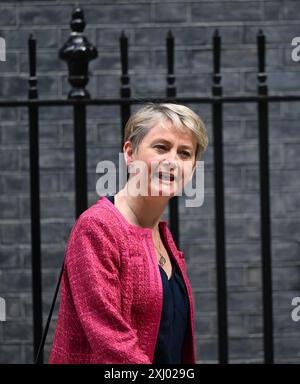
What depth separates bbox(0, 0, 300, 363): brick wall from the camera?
4.40 meters

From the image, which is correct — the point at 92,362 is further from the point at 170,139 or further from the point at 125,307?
the point at 170,139

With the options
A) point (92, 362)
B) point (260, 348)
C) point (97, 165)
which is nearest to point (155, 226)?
point (92, 362)

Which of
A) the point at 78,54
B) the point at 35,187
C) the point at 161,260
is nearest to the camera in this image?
the point at 161,260

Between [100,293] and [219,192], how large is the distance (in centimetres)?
153

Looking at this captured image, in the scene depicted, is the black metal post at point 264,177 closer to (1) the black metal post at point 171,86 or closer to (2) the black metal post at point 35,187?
(1) the black metal post at point 171,86

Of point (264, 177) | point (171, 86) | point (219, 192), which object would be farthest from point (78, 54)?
point (264, 177)

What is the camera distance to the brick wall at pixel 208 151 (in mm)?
4402

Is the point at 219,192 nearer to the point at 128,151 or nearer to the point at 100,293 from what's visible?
the point at 128,151

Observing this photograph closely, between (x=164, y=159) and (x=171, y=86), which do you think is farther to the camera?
(x=171, y=86)

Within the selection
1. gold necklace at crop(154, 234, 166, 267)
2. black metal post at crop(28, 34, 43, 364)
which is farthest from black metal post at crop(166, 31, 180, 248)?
gold necklace at crop(154, 234, 166, 267)

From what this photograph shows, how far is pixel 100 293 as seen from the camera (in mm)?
2020

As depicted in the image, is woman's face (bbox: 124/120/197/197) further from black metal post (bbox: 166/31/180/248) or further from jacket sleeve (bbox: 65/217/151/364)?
black metal post (bbox: 166/31/180/248)

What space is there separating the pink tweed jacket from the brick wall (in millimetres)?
2242

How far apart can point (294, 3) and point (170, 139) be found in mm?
2594
